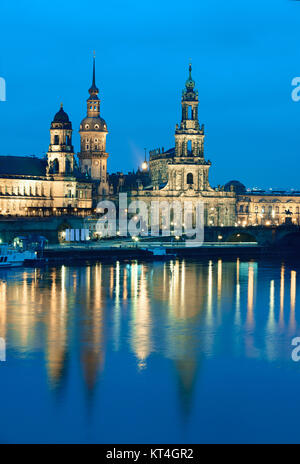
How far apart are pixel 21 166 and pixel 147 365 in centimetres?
8647

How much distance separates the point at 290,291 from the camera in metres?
62.5

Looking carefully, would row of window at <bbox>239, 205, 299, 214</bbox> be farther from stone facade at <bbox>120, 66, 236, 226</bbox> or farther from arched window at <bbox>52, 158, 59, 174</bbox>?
arched window at <bbox>52, 158, 59, 174</bbox>

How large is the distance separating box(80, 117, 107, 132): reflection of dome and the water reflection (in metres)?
56.1

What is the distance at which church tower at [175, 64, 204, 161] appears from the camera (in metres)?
129

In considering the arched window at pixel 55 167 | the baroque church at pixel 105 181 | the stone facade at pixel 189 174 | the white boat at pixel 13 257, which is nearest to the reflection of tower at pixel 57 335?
the white boat at pixel 13 257

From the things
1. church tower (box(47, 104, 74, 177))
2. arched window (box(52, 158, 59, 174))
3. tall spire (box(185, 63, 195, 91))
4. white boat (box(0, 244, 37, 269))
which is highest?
tall spire (box(185, 63, 195, 91))

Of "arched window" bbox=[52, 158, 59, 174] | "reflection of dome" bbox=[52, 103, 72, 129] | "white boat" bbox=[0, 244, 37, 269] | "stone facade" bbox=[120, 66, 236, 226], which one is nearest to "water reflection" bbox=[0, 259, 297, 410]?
"white boat" bbox=[0, 244, 37, 269]

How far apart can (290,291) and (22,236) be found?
4568 cm

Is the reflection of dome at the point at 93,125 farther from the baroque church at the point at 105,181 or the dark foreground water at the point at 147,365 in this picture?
the dark foreground water at the point at 147,365

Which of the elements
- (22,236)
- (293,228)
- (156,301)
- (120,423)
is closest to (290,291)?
(156,301)

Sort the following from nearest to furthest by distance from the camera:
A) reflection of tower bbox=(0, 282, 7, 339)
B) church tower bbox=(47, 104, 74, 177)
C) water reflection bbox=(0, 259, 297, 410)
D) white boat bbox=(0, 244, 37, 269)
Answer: water reflection bbox=(0, 259, 297, 410)
reflection of tower bbox=(0, 282, 7, 339)
white boat bbox=(0, 244, 37, 269)
church tower bbox=(47, 104, 74, 177)
